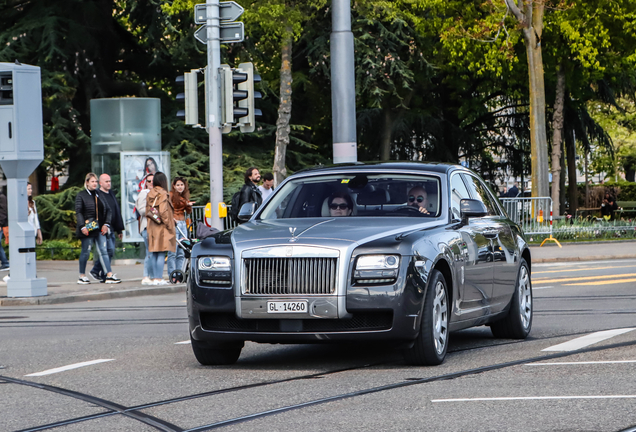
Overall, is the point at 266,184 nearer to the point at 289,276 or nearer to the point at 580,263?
the point at 580,263

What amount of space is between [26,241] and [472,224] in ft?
28.6

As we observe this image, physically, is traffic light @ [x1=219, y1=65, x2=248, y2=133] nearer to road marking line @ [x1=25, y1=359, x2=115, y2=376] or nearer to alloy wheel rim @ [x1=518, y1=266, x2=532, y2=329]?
alloy wheel rim @ [x1=518, y1=266, x2=532, y2=329]

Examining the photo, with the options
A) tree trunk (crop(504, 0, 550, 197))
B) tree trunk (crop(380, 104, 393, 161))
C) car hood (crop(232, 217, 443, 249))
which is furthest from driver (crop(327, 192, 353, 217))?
tree trunk (crop(380, 104, 393, 161))

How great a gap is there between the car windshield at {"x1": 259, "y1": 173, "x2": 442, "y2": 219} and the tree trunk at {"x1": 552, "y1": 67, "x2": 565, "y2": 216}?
2681 cm

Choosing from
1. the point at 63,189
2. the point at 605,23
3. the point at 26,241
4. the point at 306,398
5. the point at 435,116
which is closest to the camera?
the point at 306,398

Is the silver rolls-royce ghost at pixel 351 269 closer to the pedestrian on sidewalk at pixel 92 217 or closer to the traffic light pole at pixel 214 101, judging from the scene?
the traffic light pole at pixel 214 101

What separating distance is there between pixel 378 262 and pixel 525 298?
3.07 metres

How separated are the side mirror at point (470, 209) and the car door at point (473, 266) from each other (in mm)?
68

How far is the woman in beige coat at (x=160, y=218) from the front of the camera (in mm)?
17094

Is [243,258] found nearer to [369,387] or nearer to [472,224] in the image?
[369,387]

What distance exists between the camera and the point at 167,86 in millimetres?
34969

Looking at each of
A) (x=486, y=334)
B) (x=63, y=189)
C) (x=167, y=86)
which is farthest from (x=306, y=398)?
(x=167, y=86)

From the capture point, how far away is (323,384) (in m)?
7.41

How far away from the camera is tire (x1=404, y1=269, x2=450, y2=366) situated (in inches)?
315
